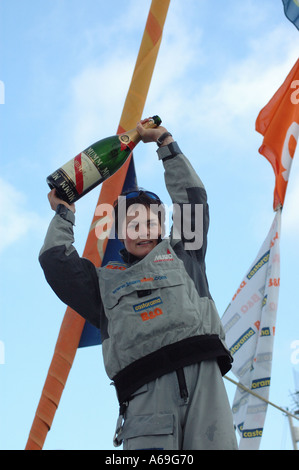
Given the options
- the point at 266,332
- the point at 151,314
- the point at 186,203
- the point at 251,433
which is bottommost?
the point at 151,314

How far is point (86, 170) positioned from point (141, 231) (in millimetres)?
524

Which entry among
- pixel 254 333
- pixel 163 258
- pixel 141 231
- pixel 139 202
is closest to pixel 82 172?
pixel 139 202

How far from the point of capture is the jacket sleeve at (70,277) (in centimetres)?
268

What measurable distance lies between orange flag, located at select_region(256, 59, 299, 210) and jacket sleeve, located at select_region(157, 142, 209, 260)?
3750 mm

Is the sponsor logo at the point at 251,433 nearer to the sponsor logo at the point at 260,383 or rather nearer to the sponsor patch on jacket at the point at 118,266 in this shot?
the sponsor logo at the point at 260,383

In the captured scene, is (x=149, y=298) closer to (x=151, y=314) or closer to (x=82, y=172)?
A: (x=151, y=314)

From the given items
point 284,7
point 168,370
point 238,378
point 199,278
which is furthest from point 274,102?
point 168,370

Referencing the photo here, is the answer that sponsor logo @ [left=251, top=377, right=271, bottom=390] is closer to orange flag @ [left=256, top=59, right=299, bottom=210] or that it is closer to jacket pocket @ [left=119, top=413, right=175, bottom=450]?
orange flag @ [left=256, top=59, right=299, bottom=210]

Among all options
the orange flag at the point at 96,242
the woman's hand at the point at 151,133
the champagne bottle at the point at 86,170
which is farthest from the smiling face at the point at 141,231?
the orange flag at the point at 96,242

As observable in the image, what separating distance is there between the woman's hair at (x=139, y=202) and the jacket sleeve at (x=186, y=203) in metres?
0.08

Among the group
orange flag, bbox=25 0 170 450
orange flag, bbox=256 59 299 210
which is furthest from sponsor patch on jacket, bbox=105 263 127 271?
orange flag, bbox=256 59 299 210

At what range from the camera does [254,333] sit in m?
6.04
